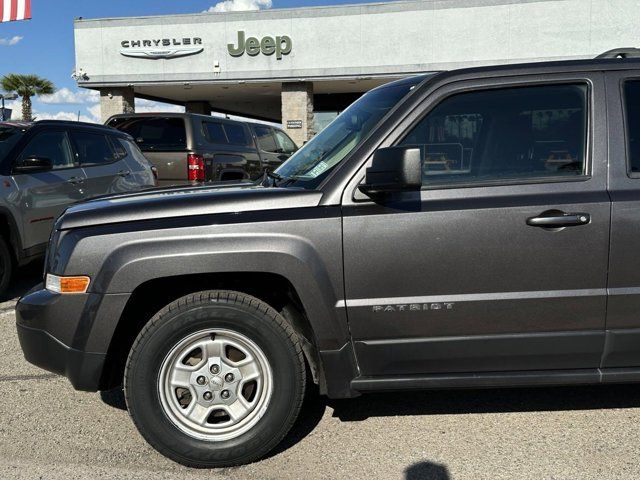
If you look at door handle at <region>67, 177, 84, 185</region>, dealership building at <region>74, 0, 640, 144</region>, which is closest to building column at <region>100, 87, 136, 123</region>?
dealership building at <region>74, 0, 640, 144</region>

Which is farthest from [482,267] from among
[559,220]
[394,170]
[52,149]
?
[52,149]

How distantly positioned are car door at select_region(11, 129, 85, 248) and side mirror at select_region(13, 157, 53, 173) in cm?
6

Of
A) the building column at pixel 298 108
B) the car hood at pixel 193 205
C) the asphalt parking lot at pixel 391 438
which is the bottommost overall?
the asphalt parking lot at pixel 391 438

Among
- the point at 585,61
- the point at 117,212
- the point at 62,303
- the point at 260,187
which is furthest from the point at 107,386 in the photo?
the point at 585,61

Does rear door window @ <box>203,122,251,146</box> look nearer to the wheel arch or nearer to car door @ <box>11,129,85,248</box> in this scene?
car door @ <box>11,129,85,248</box>

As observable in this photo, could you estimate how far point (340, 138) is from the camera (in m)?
3.51

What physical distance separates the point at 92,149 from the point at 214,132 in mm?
3464

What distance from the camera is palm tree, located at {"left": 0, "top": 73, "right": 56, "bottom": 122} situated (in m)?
29.8

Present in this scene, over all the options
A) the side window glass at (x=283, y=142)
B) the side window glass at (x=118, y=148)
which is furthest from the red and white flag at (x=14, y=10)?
the side window glass at (x=118, y=148)

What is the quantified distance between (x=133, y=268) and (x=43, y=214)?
425cm

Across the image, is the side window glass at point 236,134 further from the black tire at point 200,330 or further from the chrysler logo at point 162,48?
the chrysler logo at point 162,48

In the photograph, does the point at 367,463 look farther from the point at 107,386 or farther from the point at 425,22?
the point at 425,22

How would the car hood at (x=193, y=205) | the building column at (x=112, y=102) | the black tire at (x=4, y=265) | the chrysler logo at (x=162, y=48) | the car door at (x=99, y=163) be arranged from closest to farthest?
the car hood at (x=193, y=205), the black tire at (x=4, y=265), the car door at (x=99, y=163), the chrysler logo at (x=162, y=48), the building column at (x=112, y=102)

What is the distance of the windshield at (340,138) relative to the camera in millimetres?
3240
